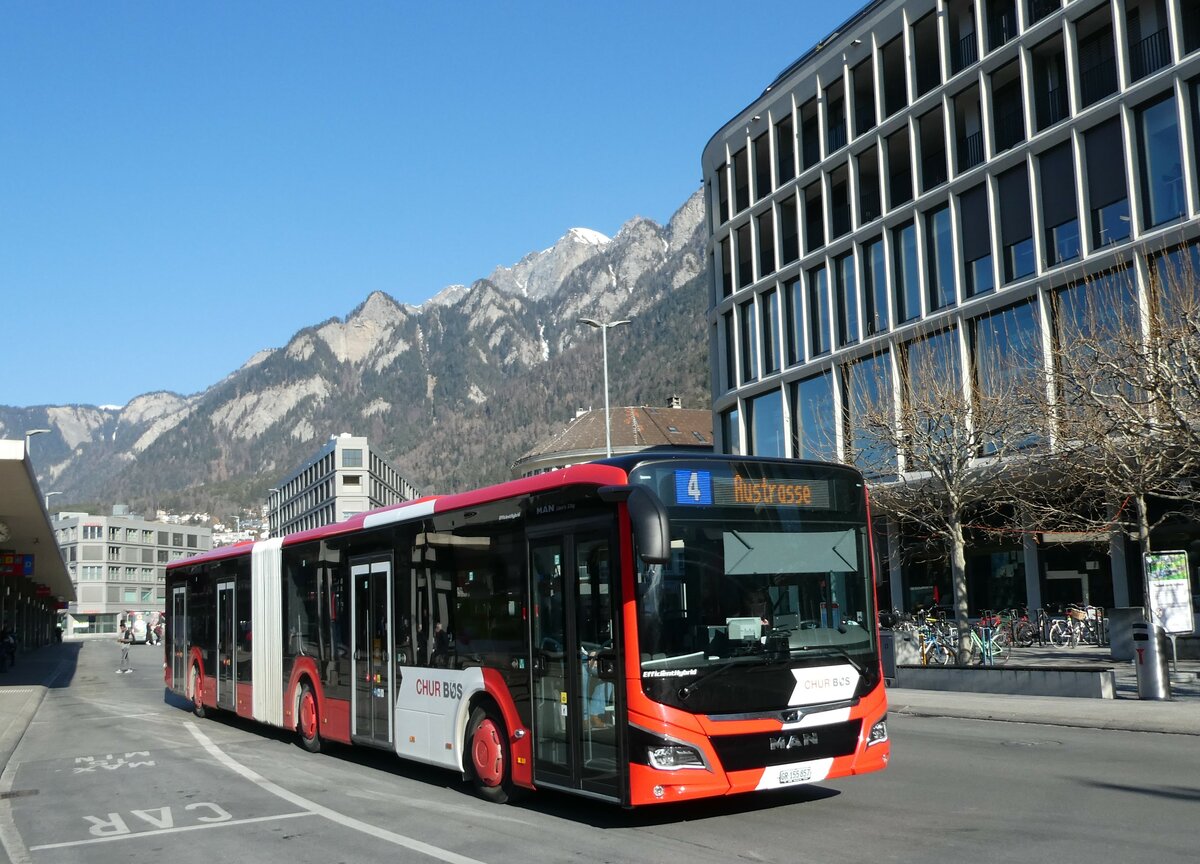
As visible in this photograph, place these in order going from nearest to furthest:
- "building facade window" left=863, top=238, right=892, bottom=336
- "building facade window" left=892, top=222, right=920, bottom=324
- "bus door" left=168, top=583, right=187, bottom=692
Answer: "bus door" left=168, top=583, right=187, bottom=692, "building facade window" left=892, top=222, right=920, bottom=324, "building facade window" left=863, top=238, right=892, bottom=336

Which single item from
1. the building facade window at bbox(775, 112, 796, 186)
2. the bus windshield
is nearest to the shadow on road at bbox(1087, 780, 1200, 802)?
the bus windshield

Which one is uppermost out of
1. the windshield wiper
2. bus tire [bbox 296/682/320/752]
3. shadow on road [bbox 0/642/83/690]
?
the windshield wiper

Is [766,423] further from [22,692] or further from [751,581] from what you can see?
[751,581]

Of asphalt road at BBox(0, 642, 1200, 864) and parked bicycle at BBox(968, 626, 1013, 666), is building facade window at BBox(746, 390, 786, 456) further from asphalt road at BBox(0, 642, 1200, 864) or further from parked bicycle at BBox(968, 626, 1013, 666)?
asphalt road at BBox(0, 642, 1200, 864)

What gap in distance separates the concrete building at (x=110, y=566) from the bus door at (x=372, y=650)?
148 m

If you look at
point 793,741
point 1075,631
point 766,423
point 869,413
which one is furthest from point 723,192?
point 793,741

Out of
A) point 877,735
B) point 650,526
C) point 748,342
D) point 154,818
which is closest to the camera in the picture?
point 650,526

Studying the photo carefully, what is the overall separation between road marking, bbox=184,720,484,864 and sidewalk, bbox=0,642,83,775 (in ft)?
12.4

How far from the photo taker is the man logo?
861 cm

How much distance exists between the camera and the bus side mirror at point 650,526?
7.76m

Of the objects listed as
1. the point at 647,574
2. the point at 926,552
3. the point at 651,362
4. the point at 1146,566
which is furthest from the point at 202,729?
the point at 651,362

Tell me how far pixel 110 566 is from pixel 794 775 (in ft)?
551

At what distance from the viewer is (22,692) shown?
1246 inches

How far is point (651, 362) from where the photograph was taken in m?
196
